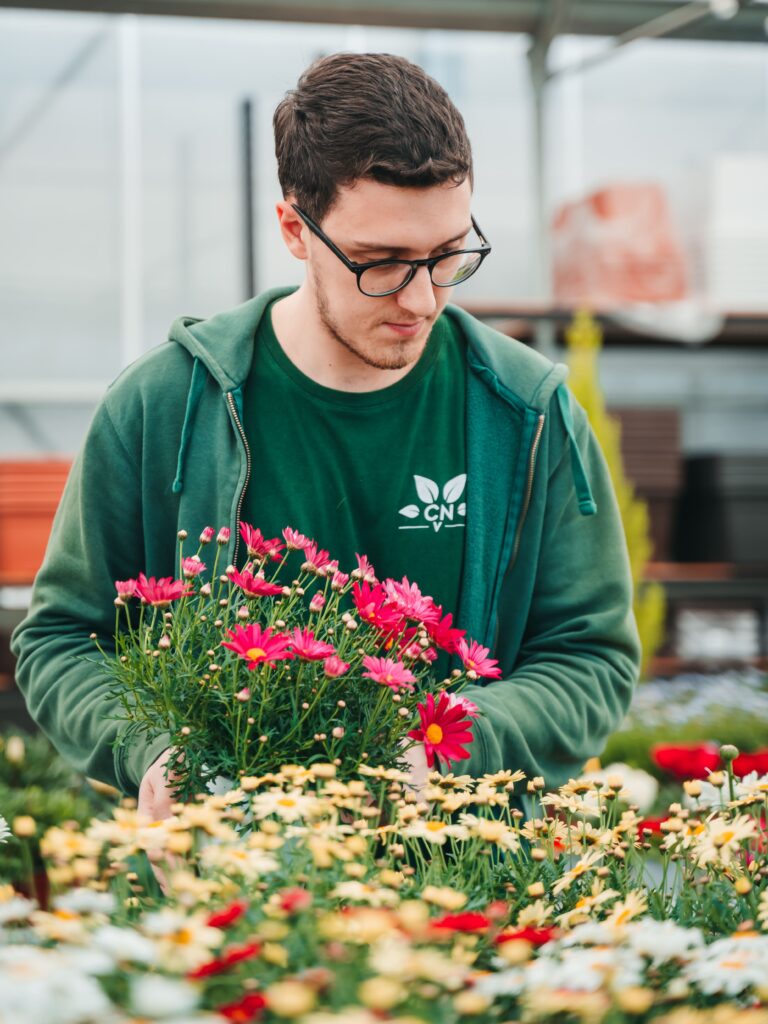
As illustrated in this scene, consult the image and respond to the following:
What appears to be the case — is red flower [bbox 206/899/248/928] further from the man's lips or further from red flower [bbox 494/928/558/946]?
the man's lips

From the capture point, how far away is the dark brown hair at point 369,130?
1427mm

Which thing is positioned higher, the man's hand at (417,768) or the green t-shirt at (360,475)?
the green t-shirt at (360,475)

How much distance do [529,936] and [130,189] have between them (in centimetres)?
610

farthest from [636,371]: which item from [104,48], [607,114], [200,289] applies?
[104,48]

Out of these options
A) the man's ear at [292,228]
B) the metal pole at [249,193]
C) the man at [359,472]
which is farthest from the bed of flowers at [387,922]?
the metal pole at [249,193]

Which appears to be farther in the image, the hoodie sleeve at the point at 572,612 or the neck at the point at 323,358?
the neck at the point at 323,358

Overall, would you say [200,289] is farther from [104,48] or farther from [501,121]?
[501,121]

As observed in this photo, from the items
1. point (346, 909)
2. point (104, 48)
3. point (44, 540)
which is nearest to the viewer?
point (346, 909)

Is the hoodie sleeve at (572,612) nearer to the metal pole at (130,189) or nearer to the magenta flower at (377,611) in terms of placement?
the magenta flower at (377,611)

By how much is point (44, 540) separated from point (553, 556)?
391 cm

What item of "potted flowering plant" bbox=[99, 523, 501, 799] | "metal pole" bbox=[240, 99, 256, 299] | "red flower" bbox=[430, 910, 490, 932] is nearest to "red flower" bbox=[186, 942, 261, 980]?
"red flower" bbox=[430, 910, 490, 932]

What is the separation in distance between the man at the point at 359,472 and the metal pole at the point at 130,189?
499cm

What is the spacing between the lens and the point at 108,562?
1.63 meters

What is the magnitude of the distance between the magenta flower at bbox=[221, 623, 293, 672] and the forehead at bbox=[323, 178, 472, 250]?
0.54 m
